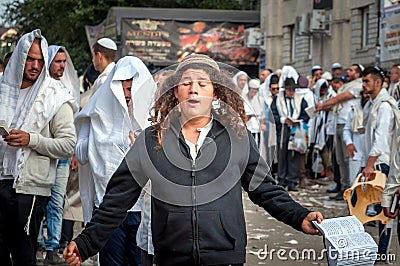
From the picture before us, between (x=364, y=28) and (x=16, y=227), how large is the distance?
2900cm

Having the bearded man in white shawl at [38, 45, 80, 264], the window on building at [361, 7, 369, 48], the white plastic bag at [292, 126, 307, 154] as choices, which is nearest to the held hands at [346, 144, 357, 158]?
the white plastic bag at [292, 126, 307, 154]

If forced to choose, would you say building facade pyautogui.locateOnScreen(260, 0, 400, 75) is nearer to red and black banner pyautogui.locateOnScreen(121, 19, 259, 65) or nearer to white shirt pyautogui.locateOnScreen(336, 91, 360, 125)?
red and black banner pyautogui.locateOnScreen(121, 19, 259, 65)

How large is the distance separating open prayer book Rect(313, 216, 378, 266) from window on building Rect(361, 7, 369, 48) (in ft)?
99.9

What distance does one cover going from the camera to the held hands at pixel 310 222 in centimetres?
434

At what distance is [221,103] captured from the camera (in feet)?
14.8

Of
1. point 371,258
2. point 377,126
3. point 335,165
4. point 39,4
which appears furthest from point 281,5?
point 371,258

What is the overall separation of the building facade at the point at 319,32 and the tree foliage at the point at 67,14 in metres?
4.97

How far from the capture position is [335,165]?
16.0 metres

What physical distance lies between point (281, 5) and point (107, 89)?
1436 inches

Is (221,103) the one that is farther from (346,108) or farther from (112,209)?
(346,108)

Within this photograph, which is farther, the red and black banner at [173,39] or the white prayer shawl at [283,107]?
the red and black banner at [173,39]

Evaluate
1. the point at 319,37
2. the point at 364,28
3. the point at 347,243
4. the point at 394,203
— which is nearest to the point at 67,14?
the point at 319,37

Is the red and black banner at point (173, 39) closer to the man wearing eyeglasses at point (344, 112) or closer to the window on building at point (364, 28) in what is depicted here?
the window on building at point (364, 28)

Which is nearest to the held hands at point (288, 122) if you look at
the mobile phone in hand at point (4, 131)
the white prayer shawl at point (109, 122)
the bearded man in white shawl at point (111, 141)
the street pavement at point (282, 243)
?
the street pavement at point (282, 243)
